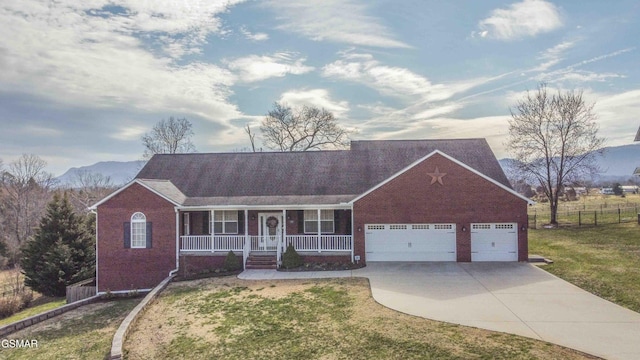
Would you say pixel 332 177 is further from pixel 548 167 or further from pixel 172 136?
pixel 172 136

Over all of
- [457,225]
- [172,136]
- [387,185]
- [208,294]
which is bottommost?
[208,294]

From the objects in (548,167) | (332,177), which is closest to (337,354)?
(332,177)

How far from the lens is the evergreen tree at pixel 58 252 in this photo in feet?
67.9

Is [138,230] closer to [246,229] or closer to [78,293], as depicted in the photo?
[78,293]

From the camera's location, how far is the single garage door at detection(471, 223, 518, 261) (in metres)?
17.9

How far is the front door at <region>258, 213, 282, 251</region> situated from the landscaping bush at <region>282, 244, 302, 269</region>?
5.09 ft

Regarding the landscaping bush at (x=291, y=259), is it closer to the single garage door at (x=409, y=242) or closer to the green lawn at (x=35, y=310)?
the single garage door at (x=409, y=242)

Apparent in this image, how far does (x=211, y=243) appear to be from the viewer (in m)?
18.9

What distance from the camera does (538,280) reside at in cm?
1452

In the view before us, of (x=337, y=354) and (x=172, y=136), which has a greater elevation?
(x=172, y=136)

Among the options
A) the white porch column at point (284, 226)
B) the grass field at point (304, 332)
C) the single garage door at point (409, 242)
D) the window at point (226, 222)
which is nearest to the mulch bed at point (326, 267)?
the single garage door at point (409, 242)

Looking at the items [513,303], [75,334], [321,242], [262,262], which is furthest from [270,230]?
[513,303]

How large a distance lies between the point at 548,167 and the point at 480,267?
20.5 m

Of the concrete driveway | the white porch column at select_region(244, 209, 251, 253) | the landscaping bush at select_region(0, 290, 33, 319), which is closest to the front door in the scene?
the white porch column at select_region(244, 209, 251, 253)
